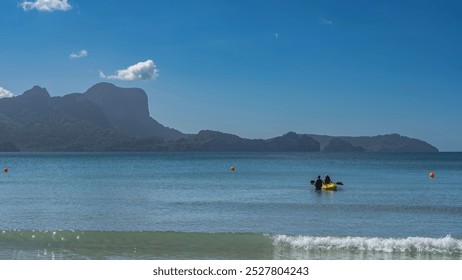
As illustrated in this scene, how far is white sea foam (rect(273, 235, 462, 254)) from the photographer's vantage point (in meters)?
22.4

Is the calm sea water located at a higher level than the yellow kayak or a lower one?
lower

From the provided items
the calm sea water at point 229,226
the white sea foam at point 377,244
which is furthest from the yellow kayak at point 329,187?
the white sea foam at point 377,244

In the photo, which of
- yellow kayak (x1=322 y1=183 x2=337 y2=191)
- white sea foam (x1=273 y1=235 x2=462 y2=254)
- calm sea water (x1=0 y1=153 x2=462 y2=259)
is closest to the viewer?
calm sea water (x1=0 y1=153 x2=462 y2=259)

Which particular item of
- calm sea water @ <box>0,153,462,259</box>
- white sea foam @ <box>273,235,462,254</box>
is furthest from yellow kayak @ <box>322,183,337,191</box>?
white sea foam @ <box>273,235,462,254</box>

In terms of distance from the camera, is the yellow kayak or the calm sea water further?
the yellow kayak

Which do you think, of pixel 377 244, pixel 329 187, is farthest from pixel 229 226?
pixel 329 187

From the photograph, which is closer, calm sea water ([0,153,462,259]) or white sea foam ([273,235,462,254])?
calm sea water ([0,153,462,259])

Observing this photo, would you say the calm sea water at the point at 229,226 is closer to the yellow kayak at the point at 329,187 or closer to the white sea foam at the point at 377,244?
the white sea foam at the point at 377,244

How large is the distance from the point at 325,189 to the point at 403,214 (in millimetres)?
15998

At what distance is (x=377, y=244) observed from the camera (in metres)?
22.9

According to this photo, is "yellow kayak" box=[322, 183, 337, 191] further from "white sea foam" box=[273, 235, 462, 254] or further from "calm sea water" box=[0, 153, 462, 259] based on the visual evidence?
"white sea foam" box=[273, 235, 462, 254]

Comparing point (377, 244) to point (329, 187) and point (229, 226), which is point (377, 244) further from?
point (329, 187)

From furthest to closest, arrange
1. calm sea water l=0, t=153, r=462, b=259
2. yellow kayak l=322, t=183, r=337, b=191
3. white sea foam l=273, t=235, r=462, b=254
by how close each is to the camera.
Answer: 1. yellow kayak l=322, t=183, r=337, b=191
2. white sea foam l=273, t=235, r=462, b=254
3. calm sea water l=0, t=153, r=462, b=259

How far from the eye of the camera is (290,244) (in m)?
23.3
